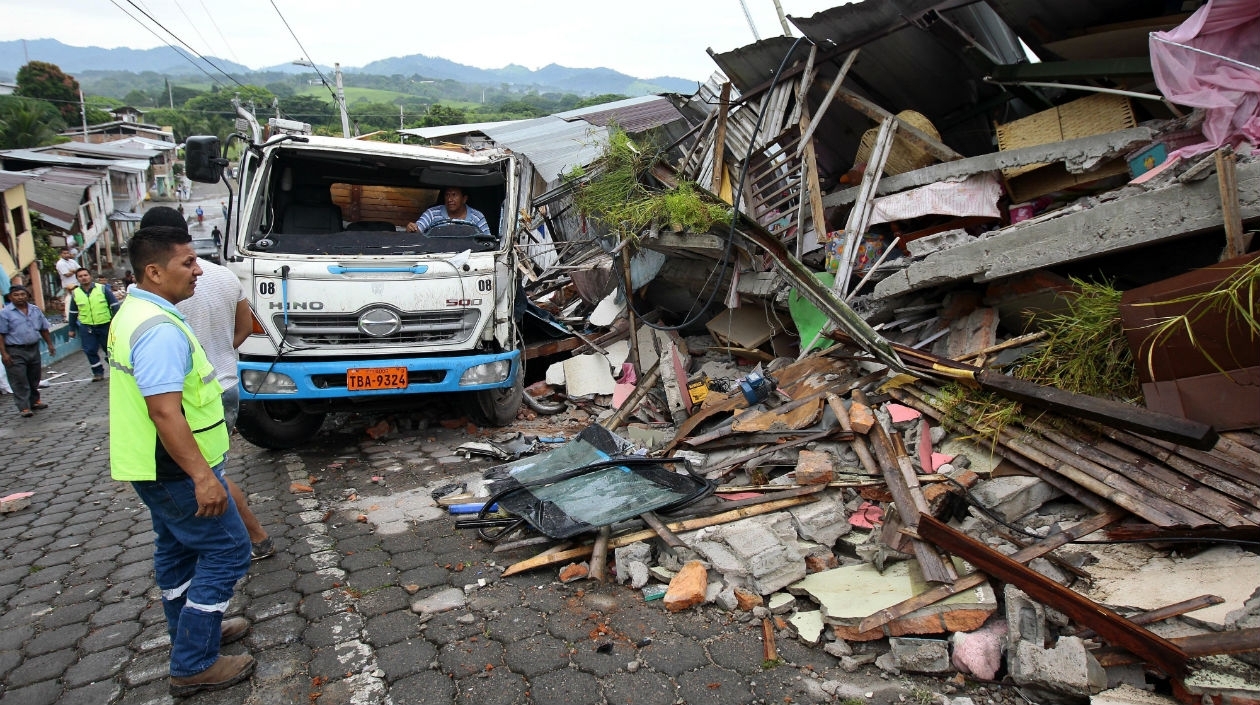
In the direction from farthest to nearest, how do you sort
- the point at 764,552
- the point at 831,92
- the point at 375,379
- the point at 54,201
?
the point at 54,201, the point at 831,92, the point at 375,379, the point at 764,552

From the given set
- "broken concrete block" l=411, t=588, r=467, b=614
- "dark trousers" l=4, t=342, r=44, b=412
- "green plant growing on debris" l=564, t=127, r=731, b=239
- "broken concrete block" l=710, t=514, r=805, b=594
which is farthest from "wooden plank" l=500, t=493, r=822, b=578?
"dark trousers" l=4, t=342, r=44, b=412

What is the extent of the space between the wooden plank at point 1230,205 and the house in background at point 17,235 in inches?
748

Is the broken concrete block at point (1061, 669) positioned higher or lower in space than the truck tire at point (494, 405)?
higher

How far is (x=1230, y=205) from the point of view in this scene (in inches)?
146

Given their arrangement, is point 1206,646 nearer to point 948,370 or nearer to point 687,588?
point 687,588

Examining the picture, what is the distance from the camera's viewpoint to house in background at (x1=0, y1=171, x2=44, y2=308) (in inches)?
589

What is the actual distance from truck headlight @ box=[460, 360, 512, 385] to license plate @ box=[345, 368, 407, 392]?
0.49 meters

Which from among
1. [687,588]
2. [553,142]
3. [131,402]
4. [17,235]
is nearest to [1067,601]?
[687,588]

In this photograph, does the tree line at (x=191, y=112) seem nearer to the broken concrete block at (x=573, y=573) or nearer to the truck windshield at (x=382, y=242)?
the truck windshield at (x=382, y=242)

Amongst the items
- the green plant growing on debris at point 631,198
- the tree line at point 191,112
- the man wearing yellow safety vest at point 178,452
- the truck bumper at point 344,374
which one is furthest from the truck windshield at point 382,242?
the tree line at point 191,112

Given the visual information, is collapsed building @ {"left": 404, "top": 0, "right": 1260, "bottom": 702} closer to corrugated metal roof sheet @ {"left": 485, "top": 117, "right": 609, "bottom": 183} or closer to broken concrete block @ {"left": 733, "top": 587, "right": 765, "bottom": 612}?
broken concrete block @ {"left": 733, "top": 587, "right": 765, "bottom": 612}

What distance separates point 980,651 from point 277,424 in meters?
5.44

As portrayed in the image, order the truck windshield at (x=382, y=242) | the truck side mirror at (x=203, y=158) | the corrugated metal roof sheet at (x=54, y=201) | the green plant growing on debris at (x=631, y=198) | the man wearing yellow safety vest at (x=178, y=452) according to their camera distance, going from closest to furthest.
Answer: the man wearing yellow safety vest at (x=178, y=452) → the truck side mirror at (x=203, y=158) → the truck windshield at (x=382, y=242) → the green plant growing on debris at (x=631, y=198) → the corrugated metal roof sheet at (x=54, y=201)

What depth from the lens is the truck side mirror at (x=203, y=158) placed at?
524 cm
